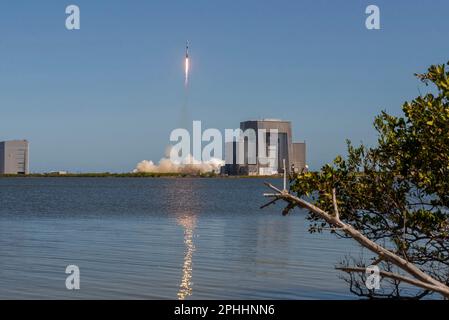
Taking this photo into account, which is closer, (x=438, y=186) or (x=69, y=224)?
(x=438, y=186)

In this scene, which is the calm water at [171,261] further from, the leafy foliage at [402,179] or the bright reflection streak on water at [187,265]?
the leafy foliage at [402,179]

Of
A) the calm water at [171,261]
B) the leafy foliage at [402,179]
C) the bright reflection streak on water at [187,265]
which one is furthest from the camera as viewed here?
the calm water at [171,261]

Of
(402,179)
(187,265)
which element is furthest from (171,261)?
(402,179)

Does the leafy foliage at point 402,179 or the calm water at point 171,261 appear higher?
the leafy foliage at point 402,179

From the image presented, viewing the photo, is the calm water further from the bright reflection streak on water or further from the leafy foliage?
the leafy foliage

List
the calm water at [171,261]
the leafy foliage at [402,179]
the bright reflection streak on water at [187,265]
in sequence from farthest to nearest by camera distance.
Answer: the calm water at [171,261] → the bright reflection streak on water at [187,265] → the leafy foliage at [402,179]

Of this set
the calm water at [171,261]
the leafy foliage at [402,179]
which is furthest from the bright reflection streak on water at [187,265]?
the leafy foliage at [402,179]

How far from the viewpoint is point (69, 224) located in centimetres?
6962

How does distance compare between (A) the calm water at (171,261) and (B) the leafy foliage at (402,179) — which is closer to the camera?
(B) the leafy foliage at (402,179)

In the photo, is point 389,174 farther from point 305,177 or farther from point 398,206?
point 305,177

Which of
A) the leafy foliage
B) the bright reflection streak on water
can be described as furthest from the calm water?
the leafy foliage

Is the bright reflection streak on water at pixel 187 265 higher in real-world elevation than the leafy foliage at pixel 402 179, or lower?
lower
